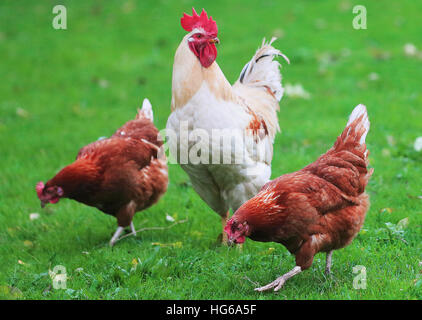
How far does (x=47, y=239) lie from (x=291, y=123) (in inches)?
173

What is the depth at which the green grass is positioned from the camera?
4.80m

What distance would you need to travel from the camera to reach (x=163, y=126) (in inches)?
358

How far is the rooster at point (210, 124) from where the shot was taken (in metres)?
4.89

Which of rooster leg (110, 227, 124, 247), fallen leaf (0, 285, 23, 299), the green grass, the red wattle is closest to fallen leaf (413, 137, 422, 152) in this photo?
the green grass

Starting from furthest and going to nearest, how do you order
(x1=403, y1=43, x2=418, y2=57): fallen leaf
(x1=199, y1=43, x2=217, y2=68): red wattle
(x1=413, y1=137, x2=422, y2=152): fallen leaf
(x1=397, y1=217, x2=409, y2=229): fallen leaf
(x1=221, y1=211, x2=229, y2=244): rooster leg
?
(x1=403, y1=43, x2=418, y2=57): fallen leaf < (x1=413, y1=137, x2=422, y2=152): fallen leaf < (x1=221, y1=211, x2=229, y2=244): rooster leg < (x1=397, y1=217, x2=409, y2=229): fallen leaf < (x1=199, y1=43, x2=217, y2=68): red wattle

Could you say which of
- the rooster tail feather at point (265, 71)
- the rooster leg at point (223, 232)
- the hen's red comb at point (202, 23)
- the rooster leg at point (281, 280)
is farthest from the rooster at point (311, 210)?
the rooster tail feather at point (265, 71)

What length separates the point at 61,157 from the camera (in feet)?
26.7

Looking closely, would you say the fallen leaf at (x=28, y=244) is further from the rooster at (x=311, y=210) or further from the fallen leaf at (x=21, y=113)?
the fallen leaf at (x=21, y=113)

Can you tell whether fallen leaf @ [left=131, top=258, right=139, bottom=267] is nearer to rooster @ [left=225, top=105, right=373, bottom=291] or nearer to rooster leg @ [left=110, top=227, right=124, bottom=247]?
rooster leg @ [left=110, top=227, right=124, bottom=247]

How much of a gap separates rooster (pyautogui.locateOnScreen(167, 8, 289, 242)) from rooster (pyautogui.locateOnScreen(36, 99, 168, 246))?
0.65 meters

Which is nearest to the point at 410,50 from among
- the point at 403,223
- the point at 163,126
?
the point at 163,126

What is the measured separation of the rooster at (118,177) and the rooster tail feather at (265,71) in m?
1.26

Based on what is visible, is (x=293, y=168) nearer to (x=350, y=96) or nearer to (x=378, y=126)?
(x=378, y=126)
